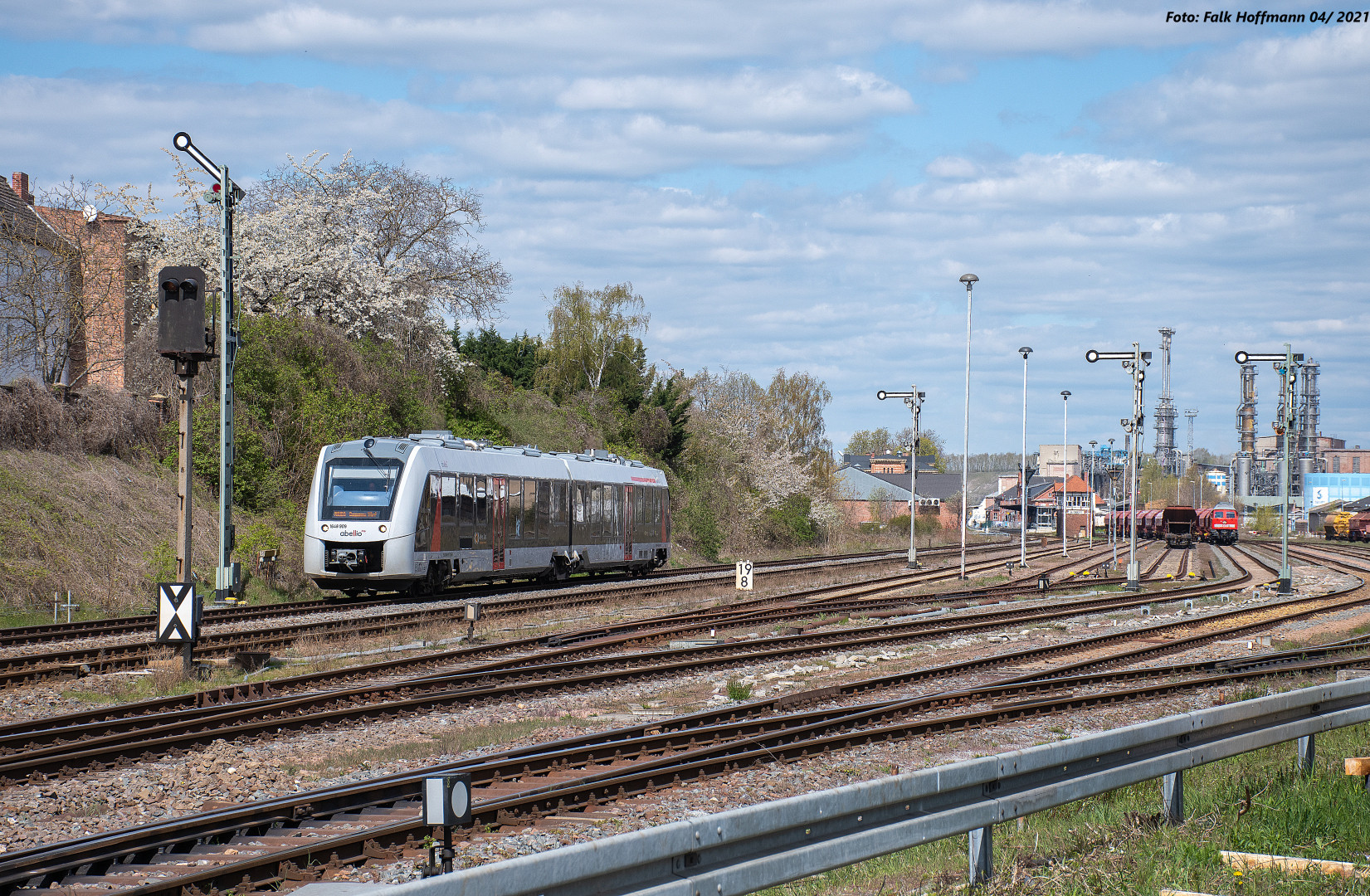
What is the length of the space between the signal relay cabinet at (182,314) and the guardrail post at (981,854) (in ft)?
42.0

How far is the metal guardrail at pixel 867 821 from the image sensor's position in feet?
13.2

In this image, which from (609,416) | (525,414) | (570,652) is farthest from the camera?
(609,416)

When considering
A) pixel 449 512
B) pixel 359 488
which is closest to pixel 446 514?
pixel 449 512

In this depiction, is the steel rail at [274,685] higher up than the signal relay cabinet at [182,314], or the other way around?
the signal relay cabinet at [182,314]

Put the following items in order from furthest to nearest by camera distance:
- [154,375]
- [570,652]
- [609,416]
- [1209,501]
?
[1209,501]
[609,416]
[154,375]
[570,652]

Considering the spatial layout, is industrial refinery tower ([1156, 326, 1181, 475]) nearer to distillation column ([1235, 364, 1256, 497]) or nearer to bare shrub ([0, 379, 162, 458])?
distillation column ([1235, 364, 1256, 497])

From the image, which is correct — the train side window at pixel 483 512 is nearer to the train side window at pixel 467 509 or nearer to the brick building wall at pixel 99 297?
the train side window at pixel 467 509

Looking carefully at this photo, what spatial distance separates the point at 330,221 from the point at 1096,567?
31.3m

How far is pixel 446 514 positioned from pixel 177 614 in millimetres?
10427

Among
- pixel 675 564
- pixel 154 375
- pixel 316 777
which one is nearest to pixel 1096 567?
pixel 675 564

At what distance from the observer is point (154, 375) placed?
1340 inches

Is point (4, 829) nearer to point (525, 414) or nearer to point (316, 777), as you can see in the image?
point (316, 777)

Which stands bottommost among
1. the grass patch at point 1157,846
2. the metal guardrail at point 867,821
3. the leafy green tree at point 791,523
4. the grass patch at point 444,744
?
the leafy green tree at point 791,523

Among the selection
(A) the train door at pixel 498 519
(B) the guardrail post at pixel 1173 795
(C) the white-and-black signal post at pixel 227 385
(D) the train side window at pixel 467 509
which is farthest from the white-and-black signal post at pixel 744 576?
(B) the guardrail post at pixel 1173 795
